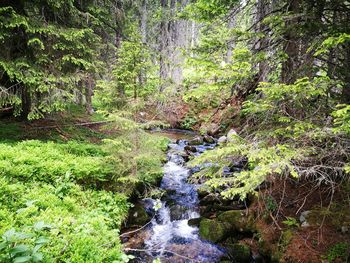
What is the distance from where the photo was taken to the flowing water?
571 cm

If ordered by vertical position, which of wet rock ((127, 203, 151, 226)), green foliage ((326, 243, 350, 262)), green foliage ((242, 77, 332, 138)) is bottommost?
wet rock ((127, 203, 151, 226))

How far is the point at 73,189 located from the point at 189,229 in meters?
2.98

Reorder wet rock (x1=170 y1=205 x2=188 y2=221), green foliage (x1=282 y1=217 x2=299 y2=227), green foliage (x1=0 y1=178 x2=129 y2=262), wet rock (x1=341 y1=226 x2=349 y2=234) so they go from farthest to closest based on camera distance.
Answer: wet rock (x1=170 y1=205 x2=188 y2=221) < green foliage (x1=282 y1=217 x2=299 y2=227) < wet rock (x1=341 y1=226 x2=349 y2=234) < green foliage (x1=0 y1=178 x2=129 y2=262)

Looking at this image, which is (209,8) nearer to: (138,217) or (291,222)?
(291,222)

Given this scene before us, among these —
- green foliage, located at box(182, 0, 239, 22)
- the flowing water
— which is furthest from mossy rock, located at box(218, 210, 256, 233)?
green foliage, located at box(182, 0, 239, 22)

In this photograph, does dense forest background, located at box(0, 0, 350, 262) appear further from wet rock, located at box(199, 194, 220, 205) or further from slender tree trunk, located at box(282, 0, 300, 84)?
wet rock, located at box(199, 194, 220, 205)

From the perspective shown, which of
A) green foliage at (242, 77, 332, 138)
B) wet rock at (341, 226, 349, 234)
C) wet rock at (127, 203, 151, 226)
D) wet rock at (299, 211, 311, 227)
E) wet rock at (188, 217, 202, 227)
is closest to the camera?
green foliage at (242, 77, 332, 138)

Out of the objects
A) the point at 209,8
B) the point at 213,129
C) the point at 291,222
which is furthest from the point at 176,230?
the point at 213,129

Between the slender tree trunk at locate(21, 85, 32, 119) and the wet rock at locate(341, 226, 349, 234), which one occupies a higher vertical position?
the slender tree trunk at locate(21, 85, 32, 119)

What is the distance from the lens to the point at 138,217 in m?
6.75

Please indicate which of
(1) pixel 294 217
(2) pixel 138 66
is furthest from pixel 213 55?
(1) pixel 294 217

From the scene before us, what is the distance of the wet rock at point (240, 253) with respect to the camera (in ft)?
18.2

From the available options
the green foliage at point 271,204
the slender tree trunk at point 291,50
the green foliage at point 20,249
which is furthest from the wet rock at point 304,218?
the green foliage at point 20,249

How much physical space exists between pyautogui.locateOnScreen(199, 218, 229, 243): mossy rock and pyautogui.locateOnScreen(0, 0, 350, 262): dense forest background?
104cm
